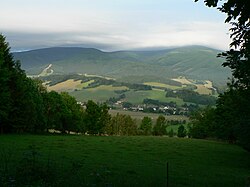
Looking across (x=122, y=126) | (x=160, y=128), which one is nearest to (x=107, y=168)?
(x=122, y=126)

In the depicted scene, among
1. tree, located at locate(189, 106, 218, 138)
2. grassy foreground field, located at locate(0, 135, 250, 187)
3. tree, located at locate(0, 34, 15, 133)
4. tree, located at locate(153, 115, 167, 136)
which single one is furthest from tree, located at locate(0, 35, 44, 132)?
tree, located at locate(153, 115, 167, 136)

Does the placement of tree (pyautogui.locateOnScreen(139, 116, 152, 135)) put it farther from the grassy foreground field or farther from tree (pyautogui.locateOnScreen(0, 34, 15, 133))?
the grassy foreground field

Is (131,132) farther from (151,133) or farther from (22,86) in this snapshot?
(22,86)

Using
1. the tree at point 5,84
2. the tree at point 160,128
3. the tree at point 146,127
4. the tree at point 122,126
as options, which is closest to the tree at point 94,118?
the tree at point 122,126

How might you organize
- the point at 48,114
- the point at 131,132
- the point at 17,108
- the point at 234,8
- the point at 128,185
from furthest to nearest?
the point at 131,132
the point at 48,114
the point at 17,108
the point at 128,185
the point at 234,8

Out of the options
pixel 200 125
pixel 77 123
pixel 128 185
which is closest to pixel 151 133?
pixel 200 125

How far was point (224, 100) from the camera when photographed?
57.7 meters

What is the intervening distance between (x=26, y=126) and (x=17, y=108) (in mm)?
4044

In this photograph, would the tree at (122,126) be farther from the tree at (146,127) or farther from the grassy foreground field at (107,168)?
the grassy foreground field at (107,168)

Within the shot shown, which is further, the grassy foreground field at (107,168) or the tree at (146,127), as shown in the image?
the tree at (146,127)

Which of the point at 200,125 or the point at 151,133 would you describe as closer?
the point at 200,125

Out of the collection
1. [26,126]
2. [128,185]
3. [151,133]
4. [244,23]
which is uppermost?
[244,23]

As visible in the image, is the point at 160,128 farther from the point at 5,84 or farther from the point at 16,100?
the point at 5,84

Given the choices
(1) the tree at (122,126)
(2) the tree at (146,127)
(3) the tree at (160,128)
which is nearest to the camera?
(1) the tree at (122,126)
